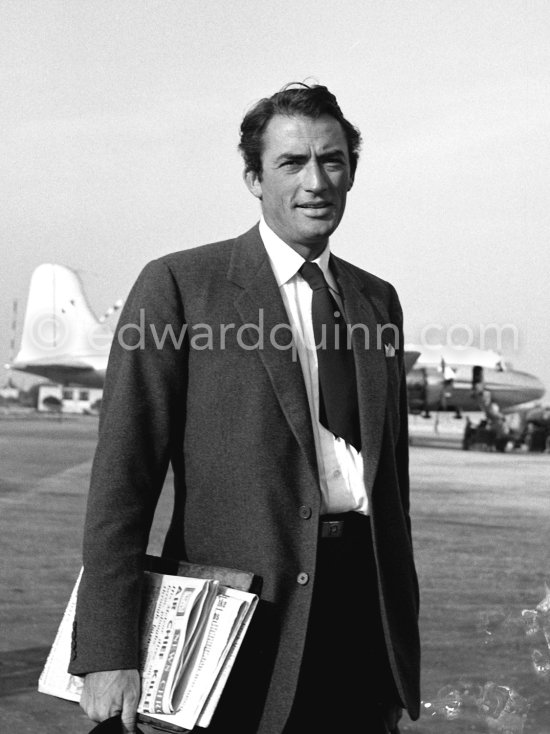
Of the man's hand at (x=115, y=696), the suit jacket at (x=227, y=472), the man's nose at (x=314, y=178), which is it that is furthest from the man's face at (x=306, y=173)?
the man's hand at (x=115, y=696)

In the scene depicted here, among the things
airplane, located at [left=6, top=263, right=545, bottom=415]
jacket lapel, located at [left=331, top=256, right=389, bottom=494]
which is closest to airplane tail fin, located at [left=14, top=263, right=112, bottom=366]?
airplane, located at [left=6, top=263, right=545, bottom=415]

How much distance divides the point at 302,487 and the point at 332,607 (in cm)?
23

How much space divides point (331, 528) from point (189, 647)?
13.1 inches

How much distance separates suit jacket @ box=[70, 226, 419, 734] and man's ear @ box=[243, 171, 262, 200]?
145mm

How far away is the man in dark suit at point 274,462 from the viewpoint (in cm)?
160

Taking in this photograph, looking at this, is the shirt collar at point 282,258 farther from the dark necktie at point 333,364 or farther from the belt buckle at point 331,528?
the belt buckle at point 331,528

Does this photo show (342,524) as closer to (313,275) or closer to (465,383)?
(313,275)

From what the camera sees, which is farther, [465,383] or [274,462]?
[465,383]

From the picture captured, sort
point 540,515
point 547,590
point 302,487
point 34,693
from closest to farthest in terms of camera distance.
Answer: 1. point 302,487
2. point 34,693
3. point 547,590
4. point 540,515

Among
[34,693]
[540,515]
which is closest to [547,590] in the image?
[34,693]

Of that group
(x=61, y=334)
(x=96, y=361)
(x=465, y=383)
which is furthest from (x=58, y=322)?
(x=465, y=383)

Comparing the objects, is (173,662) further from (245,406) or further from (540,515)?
(540,515)

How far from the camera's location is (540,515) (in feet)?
39.8

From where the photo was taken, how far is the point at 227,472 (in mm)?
1650
